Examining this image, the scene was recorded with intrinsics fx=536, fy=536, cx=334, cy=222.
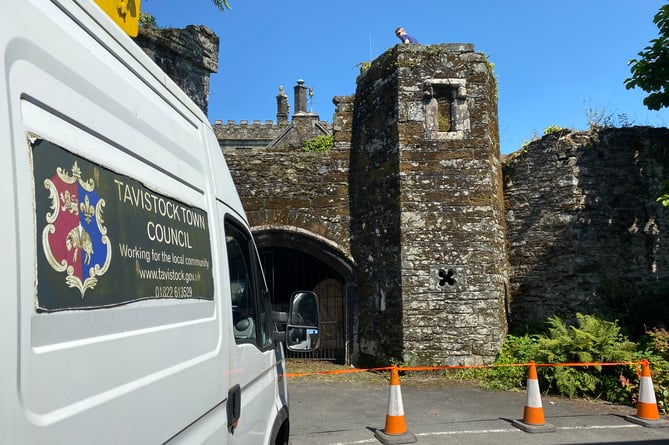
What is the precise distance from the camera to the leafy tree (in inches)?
333

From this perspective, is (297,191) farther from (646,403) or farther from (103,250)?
(103,250)

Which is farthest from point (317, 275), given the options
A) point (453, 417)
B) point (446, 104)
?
point (453, 417)

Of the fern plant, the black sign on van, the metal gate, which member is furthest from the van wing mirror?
the metal gate

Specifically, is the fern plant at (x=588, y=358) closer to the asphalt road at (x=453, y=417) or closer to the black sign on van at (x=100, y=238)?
the asphalt road at (x=453, y=417)

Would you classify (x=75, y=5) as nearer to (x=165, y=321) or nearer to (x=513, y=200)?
(x=165, y=321)

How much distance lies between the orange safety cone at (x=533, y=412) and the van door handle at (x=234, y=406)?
4.29 m

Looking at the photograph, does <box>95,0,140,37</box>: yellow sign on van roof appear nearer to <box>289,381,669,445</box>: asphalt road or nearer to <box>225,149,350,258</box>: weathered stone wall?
<box>289,381,669,445</box>: asphalt road

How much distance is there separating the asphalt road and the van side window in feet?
9.30

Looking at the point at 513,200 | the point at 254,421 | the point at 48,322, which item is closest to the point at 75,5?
the point at 48,322

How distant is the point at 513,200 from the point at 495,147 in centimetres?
126

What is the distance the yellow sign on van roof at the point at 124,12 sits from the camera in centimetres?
320

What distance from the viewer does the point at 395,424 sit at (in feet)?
18.1

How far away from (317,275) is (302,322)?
7964 mm

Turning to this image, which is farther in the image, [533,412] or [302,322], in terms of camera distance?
[533,412]
